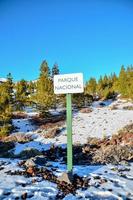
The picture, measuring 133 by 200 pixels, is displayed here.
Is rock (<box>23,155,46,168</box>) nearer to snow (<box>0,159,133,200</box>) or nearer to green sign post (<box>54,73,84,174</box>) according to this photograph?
snow (<box>0,159,133,200</box>)

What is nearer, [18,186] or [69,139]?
[18,186]

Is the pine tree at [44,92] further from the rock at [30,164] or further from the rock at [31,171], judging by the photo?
the rock at [31,171]

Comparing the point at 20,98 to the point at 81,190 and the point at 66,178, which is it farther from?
the point at 81,190

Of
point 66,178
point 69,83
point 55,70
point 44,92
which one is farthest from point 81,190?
point 55,70

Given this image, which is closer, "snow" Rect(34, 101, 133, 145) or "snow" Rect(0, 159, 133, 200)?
"snow" Rect(0, 159, 133, 200)

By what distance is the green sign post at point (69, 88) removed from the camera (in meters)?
9.94

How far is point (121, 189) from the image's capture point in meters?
9.13

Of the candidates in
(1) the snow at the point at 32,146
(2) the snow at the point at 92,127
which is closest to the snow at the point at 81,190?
(1) the snow at the point at 32,146

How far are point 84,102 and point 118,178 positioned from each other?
53915 millimetres

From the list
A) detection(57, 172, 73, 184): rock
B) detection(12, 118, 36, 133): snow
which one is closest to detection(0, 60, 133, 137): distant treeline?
detection(12, 118, 36, 133): snow

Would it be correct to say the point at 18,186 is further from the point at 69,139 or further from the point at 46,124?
the point at 46,124

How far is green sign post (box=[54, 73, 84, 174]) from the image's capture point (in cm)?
994

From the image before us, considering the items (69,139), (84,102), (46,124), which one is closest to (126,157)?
(69,139)

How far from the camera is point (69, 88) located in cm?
1008
